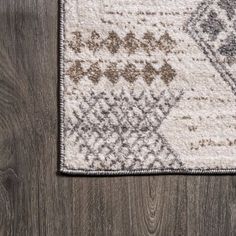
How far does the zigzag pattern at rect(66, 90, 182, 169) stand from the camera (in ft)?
3.06

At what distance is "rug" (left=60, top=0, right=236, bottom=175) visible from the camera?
0.94 metres

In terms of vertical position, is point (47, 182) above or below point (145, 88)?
below

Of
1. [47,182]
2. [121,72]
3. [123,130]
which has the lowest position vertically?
[47,182]

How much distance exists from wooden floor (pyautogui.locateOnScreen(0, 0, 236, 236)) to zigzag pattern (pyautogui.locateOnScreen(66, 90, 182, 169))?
0.04 metres

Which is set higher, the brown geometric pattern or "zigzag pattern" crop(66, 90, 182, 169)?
the brown geometric pattern

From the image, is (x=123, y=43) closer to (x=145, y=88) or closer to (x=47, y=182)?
(x=145, y=88)

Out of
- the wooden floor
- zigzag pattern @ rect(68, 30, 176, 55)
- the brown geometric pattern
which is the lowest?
the wooden floor

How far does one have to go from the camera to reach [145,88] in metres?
0.95

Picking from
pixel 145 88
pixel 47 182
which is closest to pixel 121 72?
pixel 145 88

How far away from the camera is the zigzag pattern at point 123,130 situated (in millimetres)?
934

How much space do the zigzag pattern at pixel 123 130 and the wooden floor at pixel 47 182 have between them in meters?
0.04

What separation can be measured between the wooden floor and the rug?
1.1 inches

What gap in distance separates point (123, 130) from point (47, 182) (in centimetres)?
18

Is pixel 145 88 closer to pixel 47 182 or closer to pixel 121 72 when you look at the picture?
pixel 121 72
